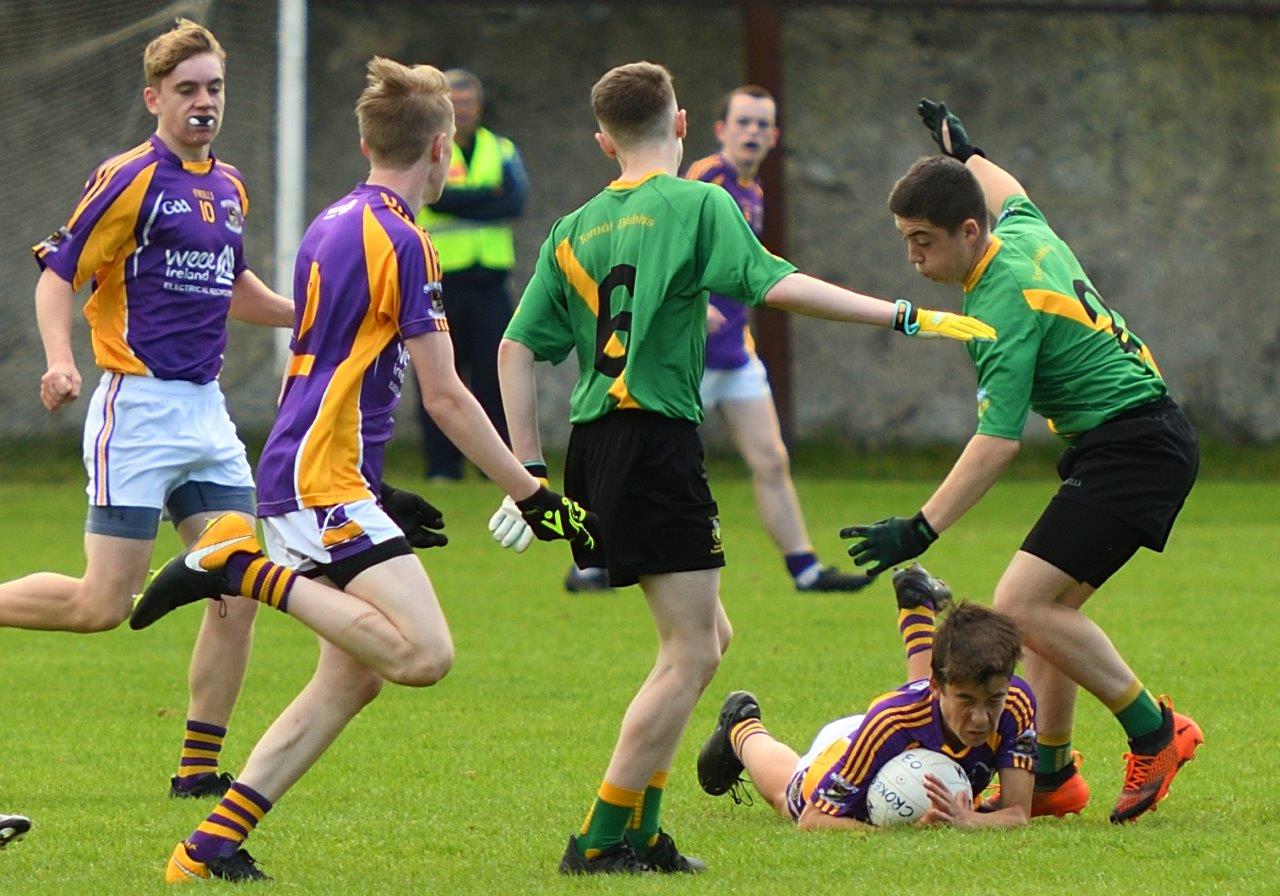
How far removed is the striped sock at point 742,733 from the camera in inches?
222

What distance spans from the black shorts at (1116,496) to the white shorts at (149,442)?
91.8 inches

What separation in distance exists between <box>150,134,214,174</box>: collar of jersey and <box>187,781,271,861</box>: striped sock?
82.3 inches

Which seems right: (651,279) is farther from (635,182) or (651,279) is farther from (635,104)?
(635,104)

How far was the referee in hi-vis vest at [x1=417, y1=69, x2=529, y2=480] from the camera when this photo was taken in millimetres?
13188

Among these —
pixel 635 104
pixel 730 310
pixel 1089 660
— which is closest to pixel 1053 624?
pixel 1089 660

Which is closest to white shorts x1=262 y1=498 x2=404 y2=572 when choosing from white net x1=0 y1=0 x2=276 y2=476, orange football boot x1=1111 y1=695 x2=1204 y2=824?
orange football boot x1=1111 y1=695 x2=1204 y2=824

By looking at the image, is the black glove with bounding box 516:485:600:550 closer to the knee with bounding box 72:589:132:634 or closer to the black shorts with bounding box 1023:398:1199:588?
the black shorts with bounding box 1023:398:1199:588

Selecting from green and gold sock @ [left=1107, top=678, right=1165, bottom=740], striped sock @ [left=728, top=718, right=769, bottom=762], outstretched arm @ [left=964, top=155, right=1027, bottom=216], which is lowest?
striped sock @ [left=728, top=718, right=769, bottom=762]

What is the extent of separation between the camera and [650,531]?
4.73 meters

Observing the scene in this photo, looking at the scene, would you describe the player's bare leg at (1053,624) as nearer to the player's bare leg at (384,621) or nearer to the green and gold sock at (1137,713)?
the green and gold sock at (1137,713)

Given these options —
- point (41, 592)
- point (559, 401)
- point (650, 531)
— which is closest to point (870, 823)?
point (650, 531)

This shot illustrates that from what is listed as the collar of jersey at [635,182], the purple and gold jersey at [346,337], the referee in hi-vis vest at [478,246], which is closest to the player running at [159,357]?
the purple and gold jersey at [346,337]

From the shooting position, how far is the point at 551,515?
4516 millimetres

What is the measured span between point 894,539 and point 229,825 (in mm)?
1696
